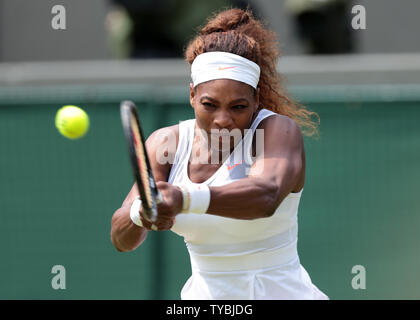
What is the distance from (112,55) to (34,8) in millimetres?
1067

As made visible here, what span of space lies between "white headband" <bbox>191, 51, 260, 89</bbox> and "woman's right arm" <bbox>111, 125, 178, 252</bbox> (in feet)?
1.06

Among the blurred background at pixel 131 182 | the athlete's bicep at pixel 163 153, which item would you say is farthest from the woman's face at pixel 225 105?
the blurred background at pixel 131 182

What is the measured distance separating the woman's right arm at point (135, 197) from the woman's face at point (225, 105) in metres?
0.28

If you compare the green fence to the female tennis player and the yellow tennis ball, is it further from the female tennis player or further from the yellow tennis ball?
the female tennis player

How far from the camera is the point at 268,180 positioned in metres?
2.76

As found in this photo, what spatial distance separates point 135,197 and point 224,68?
26.5 inches

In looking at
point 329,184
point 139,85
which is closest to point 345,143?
point 329,184

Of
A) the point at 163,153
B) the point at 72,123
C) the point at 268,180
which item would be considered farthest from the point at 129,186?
the point at 268,180

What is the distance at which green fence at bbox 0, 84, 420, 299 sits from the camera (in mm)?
5555

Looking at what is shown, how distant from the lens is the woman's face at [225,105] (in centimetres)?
291

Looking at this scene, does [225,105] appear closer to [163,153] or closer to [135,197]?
[163,153]

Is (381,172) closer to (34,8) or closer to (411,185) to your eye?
(411,185)

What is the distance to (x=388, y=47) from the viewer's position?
7691 mm

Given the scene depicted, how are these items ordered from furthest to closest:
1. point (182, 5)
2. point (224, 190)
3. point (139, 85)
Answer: point (182, 5) → point (139, 85) → point (224, 190)
